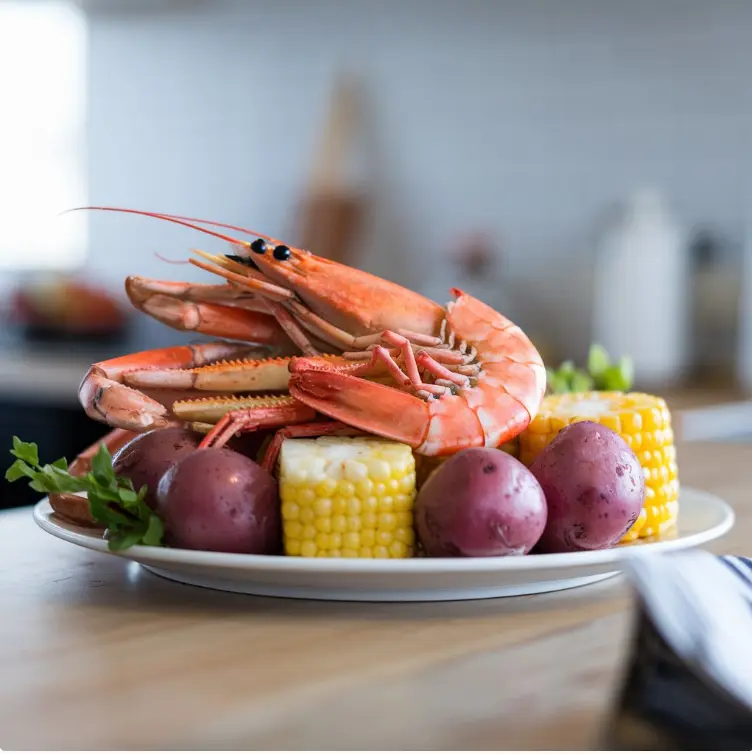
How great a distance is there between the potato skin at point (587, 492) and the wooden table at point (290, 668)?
1.7 inches

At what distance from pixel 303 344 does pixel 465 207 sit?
2.36 m

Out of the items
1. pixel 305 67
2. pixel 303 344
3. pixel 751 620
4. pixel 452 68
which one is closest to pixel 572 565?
pixel 751 620

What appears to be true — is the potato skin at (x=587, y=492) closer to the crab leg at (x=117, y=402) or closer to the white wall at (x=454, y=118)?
the crab leg at (x=117, y=402)

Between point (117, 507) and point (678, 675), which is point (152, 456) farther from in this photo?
point (678, 675)

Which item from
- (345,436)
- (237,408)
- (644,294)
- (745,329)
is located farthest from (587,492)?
(745,329)

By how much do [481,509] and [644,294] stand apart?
2.24 m

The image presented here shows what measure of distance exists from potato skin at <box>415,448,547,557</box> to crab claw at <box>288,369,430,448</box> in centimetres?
11

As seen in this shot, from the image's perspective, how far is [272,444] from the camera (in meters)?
0.87

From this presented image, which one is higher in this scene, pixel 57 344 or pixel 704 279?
pixel 704 279

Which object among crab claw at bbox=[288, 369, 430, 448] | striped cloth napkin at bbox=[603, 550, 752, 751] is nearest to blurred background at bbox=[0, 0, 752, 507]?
crab claw at bbox=[288, 369, 430, 448]

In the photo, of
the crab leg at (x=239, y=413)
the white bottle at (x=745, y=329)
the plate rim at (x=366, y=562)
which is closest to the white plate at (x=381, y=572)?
the plate rim at (x=366, y=562)

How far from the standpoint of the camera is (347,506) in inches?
29.4

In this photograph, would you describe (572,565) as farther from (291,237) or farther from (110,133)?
(110,133)

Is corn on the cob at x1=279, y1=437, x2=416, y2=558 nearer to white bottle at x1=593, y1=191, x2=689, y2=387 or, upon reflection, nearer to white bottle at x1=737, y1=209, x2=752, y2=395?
white bottle at x1=593, y1=191, x2=689, y2=387
